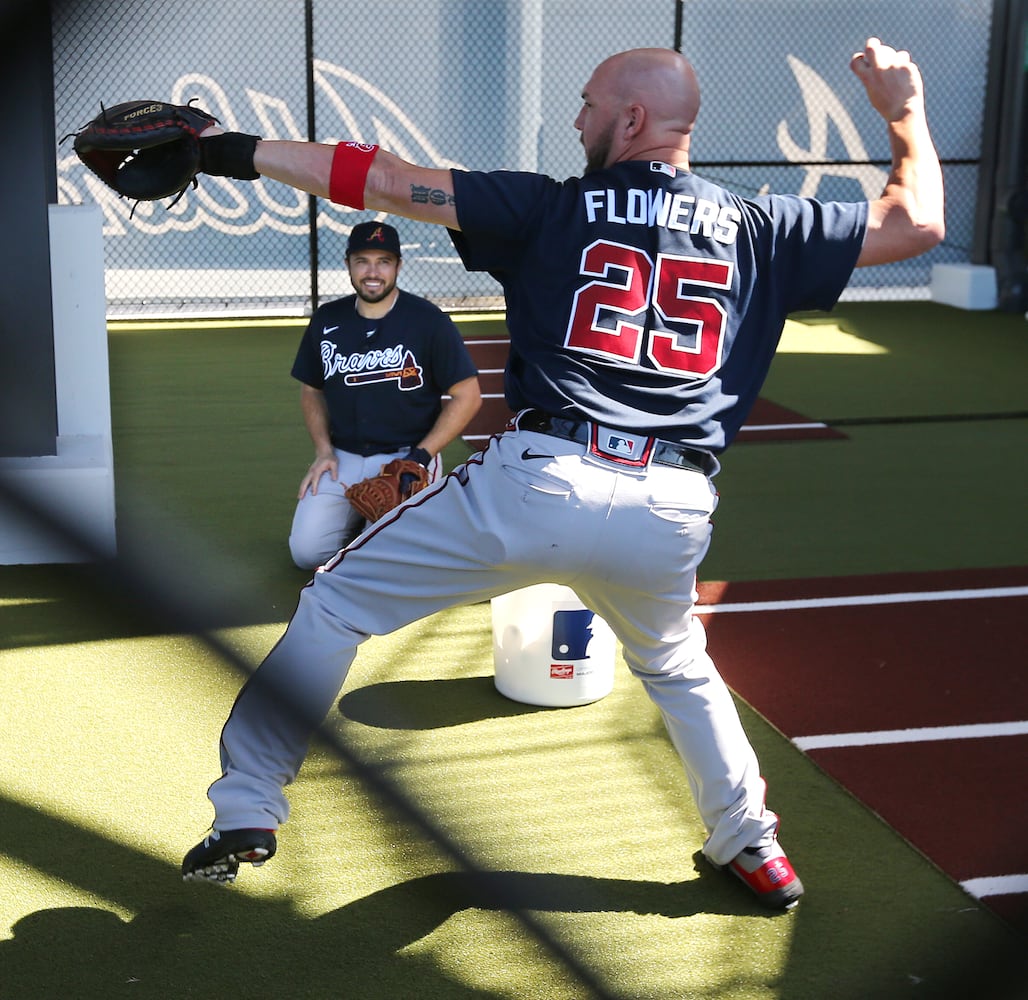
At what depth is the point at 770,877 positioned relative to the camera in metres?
3.35

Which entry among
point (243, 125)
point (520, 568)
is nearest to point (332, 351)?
point (520, 568)

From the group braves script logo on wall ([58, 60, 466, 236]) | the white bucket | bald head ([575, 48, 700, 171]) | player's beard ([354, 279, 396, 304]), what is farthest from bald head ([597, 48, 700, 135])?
braves script logo on wall ([58, 60, 466, 236])

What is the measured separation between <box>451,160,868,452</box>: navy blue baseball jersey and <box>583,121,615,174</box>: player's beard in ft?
0.29

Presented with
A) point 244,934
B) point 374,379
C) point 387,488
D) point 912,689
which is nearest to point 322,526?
point 387,488

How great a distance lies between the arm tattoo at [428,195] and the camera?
293 centimetres

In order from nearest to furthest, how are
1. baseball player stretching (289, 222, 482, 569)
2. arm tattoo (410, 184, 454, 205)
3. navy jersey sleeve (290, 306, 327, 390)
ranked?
1. arm tattoo (410, 184, 454, 205)
2. baseball player stretching (289, 222, 482, 569)
3. navy jersey sleeve (290, 306, 327, 390)

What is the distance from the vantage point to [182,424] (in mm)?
9000

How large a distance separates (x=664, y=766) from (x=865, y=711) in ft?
2.71

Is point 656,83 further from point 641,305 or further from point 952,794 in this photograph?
point 952,794

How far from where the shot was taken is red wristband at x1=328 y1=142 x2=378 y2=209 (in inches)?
110

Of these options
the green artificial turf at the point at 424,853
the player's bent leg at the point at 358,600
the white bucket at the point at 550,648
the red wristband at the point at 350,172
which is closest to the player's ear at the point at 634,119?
the red wristband at the point at 350,172

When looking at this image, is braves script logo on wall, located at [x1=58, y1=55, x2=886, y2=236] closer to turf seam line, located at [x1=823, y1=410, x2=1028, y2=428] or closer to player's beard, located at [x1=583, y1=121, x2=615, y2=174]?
turf seam line, located at [x1=823, y1=410, x2=1028, y2=428]

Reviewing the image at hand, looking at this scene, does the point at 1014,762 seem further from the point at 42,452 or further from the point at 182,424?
the point at 182,424

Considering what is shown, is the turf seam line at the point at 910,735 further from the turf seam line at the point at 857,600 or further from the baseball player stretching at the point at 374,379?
the baseball player stretching at the point at 374,379
